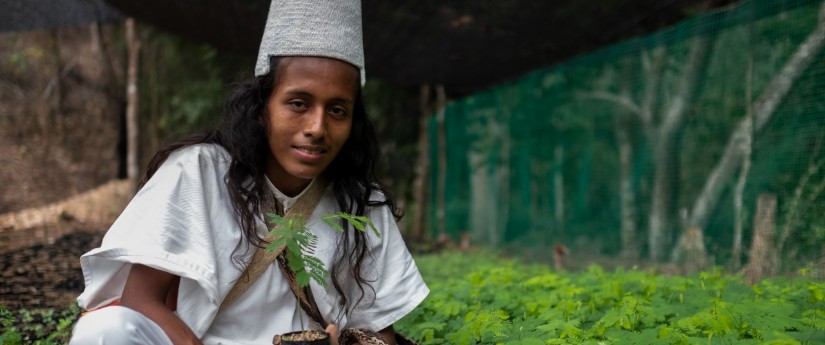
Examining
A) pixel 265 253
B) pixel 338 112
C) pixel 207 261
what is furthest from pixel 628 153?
pixel 207 261

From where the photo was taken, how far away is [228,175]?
2.09 meters

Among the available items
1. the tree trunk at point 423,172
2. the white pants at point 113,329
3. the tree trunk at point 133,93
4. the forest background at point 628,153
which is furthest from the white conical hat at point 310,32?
the tree trunk at point 423,172

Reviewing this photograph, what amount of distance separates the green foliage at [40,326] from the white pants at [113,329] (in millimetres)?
1126

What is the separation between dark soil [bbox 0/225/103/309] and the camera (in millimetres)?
3786

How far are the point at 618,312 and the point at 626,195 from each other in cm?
389

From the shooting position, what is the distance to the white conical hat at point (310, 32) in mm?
2111

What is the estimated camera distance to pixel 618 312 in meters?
2.48

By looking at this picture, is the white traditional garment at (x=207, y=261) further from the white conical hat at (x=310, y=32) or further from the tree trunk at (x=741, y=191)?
the tree trunk at (x=741, y=191)

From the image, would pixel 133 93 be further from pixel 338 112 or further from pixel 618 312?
pixel 618 312

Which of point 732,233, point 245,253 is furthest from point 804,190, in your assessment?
point 245,253

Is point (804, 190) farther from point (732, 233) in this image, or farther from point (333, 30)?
point (333, 30)

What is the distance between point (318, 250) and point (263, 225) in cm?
22

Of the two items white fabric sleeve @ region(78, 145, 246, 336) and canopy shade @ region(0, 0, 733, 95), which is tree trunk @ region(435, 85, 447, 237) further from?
white fabric sleeve @ region(78, 145, 246, 336)

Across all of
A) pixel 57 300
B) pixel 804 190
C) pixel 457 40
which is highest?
pixel 457 40
